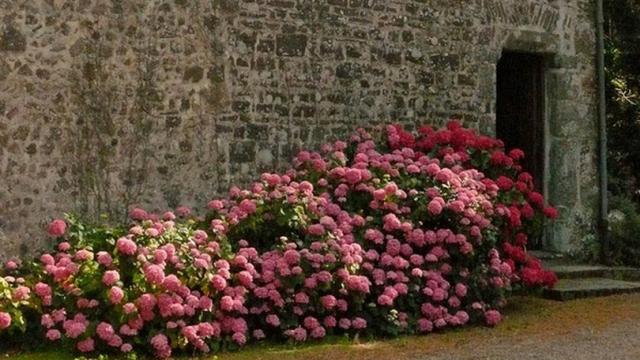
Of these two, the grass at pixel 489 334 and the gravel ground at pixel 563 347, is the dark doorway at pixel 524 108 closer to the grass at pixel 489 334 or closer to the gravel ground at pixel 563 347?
the grass at pixel 489 334

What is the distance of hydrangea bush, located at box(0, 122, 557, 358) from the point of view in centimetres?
663

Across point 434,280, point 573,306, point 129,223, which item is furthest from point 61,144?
point 573,306

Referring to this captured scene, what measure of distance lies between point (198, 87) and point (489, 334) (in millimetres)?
3548

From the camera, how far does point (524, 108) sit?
12.3 metres

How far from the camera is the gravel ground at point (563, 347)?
22.2 ft

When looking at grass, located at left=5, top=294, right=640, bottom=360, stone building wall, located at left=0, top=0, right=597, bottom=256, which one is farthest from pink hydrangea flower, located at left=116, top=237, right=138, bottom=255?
stone building wall, located at left=0, top=0, right=597, bottom=256

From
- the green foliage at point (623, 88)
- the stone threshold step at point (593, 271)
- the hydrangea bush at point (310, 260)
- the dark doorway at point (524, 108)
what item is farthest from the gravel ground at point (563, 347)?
the green foliage at point (623, 88)

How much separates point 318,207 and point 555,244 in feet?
16.7

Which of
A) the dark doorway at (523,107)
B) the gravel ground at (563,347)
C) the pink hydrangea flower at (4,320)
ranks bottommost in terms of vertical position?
the gravel ground at (563,347)

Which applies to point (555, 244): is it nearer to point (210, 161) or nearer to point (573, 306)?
point (573, 306)

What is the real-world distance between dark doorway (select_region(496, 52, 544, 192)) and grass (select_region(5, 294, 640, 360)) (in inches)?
111

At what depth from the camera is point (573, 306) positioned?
9156 mm

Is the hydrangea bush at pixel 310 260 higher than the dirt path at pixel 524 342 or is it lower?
higher

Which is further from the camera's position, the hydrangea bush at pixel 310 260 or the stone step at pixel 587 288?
the stone step at pixel 587 288
